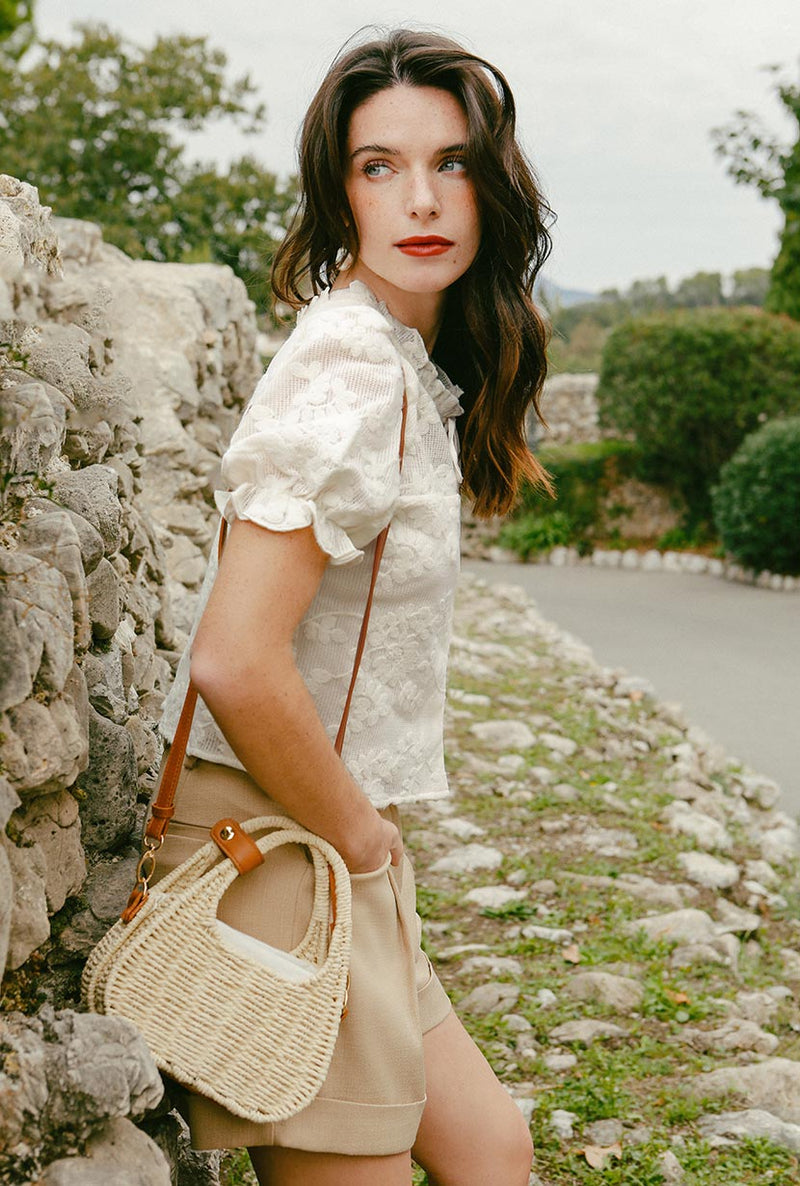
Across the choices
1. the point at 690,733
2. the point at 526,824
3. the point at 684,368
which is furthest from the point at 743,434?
the point at 526,824

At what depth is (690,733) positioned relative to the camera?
7445 millimetres

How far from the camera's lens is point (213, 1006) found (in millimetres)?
1712

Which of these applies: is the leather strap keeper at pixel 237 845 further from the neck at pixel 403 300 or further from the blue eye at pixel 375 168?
the blue eye at pixel 375 168

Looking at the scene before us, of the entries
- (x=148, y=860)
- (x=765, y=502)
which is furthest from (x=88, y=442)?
(x=765, y=502)

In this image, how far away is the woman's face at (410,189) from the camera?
207 centimetres

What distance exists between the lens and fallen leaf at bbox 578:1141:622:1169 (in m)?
3.13

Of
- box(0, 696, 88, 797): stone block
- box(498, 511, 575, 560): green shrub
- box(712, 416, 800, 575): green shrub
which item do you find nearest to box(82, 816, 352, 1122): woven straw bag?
box(0, 696, 88, 797): stone block

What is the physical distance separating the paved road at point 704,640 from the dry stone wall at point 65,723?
470 centimetres

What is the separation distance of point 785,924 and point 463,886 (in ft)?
4.15

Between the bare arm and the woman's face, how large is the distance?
655 mm

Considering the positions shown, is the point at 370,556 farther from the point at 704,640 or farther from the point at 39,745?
the point at 704,640

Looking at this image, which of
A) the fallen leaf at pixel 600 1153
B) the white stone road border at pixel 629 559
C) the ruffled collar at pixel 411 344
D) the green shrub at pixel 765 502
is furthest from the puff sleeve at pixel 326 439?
→ the white stone road border at pixel 629 559

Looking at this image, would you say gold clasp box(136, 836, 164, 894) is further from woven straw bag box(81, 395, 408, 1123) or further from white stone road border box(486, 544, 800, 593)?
white stone road border box(486, 544, 800, 593)

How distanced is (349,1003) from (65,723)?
0.58 metres
